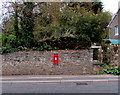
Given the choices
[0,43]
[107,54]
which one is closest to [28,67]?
[0,43]

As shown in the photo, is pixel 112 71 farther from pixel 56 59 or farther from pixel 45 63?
pixel 45 63

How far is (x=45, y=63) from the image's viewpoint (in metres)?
12.3

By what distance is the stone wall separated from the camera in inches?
485

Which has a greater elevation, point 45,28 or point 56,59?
point 45,28

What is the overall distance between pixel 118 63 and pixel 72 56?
170 inches

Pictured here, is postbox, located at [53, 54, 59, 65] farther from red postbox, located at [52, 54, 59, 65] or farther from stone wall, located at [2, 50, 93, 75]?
stone wall, located at [2, 50, 93, 75]

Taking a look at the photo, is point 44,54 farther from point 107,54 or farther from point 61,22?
point 61,22

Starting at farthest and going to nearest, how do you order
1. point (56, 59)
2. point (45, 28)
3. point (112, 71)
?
point (45, 28)
point (112, 71)
point (56, 59)

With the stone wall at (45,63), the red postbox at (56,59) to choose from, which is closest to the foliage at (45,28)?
the stone wall at (45,63)

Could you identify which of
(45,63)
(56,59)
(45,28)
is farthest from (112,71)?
(45,28)

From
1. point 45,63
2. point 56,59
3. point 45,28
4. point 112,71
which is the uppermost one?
point 45,28

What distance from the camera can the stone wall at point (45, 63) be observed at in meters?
12.3

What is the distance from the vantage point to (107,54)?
14.6 meters

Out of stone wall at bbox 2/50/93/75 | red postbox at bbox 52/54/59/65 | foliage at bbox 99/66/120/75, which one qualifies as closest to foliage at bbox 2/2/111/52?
stone wall at bbox 2/50/93/75
